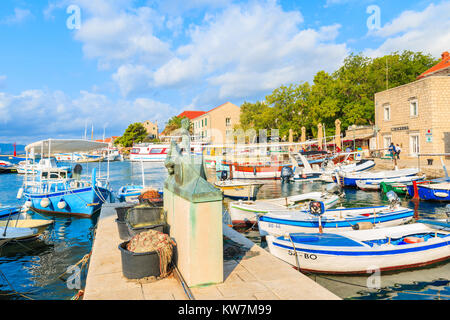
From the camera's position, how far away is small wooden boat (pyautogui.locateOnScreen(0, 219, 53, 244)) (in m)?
10.4

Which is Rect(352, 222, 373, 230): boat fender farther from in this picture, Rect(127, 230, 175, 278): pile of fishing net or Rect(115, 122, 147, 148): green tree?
Rect(115, 122, 147, 148): green tree

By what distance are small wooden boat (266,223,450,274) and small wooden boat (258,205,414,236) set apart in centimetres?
150

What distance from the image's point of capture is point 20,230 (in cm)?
1145

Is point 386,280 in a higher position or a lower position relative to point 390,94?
lower

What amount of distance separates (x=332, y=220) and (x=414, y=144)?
23.8 meters

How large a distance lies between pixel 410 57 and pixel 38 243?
5549cm

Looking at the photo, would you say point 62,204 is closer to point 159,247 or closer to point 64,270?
point 64,270

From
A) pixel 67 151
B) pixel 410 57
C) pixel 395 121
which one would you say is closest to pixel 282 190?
pixel 395 121

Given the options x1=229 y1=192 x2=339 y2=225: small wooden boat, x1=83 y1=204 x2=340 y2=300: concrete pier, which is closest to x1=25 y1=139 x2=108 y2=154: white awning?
x1=229 y1=192 x2=339 y2=225: small wooden boat

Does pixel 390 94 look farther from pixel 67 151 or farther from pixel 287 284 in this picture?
pixel 287 284

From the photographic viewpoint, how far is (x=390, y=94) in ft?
106

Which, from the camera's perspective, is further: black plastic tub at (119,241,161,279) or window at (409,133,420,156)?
window at (409,133,420,156)

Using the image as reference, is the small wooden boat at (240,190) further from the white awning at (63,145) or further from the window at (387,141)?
the window at (387,141)

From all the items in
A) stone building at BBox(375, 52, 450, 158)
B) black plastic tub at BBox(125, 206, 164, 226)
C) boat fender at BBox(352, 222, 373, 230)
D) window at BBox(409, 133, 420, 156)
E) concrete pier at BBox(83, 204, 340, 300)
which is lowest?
boat fender at BBox(352, 222, 373, 230)
